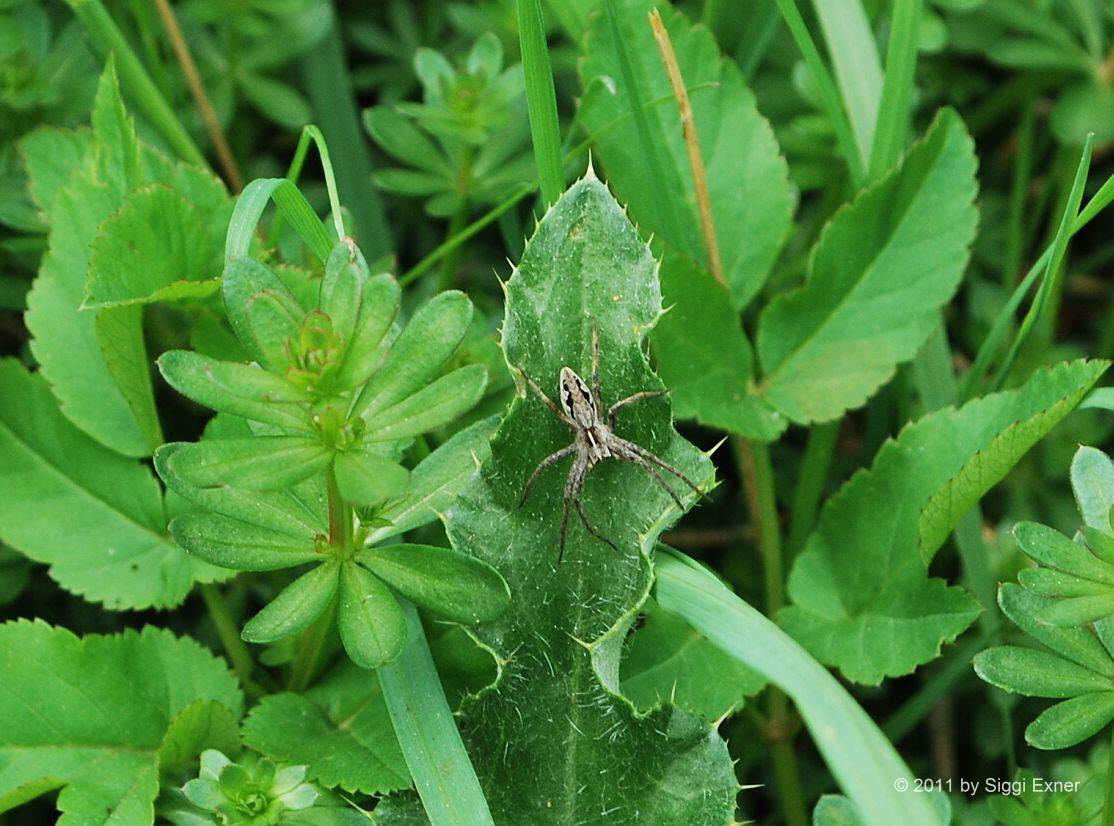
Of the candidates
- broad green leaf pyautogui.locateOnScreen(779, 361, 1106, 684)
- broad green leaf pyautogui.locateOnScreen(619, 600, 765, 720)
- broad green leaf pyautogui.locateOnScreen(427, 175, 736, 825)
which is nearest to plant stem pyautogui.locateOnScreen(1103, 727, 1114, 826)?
broad green leaf pyautogui.locateOnScreen(779, 361, 1106, 684)

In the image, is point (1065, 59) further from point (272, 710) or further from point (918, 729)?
point (272, 710)

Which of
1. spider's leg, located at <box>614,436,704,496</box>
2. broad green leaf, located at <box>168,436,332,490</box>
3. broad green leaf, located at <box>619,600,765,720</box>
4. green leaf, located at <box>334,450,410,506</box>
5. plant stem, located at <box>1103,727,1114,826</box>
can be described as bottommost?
plant stem, located at <box>1103,727,1114,826</box>

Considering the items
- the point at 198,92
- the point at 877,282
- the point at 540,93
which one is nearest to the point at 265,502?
the point at 540,93

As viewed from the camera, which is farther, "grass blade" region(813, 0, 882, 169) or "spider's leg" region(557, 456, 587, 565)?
"grass blade" region(813, 0, 882, 169)

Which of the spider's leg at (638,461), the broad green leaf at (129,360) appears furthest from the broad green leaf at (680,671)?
the broad green leaf at (129,360)

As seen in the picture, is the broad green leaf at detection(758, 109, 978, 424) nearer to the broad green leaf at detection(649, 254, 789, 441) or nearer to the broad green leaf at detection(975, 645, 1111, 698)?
the broad green leaf at detection(649, 254, 789, 441)
